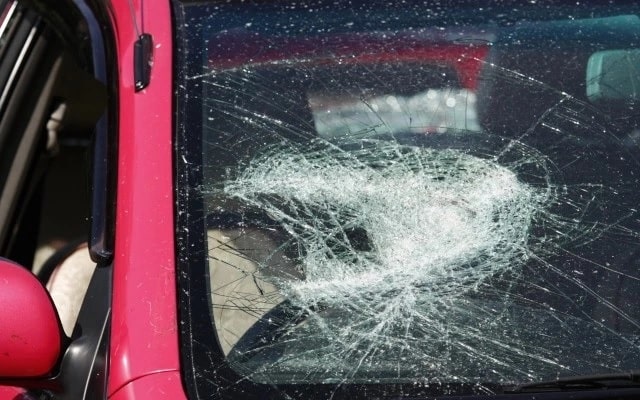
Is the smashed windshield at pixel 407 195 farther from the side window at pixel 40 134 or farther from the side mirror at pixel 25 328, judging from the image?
the side window at pixel 40 134

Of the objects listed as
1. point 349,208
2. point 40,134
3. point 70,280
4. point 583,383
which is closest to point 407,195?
point 349,208

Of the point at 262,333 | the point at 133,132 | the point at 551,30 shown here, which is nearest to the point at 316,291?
the point at 262,333

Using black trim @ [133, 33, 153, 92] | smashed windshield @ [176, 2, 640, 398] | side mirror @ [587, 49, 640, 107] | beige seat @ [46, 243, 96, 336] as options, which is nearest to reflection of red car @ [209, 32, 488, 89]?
smashed windshield @ [176, 2, 640, 398]

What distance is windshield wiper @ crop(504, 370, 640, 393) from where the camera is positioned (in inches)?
63.5

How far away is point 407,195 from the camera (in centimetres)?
193

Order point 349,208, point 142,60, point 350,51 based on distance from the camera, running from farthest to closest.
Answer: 1. point 350,51
2. point 142,60
3. point 349,208

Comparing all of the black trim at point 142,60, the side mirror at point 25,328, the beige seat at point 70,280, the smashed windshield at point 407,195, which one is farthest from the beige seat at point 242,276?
the beige seat at point 70,280

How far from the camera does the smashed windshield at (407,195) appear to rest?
5.53 feet

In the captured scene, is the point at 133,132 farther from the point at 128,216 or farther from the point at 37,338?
the point at 37,338

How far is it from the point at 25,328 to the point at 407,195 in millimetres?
737

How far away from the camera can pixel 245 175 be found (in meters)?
1.95

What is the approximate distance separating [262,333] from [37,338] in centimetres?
36

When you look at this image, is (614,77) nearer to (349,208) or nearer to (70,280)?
(349,208)

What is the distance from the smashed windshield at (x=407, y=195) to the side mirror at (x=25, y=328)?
23 centimetres
